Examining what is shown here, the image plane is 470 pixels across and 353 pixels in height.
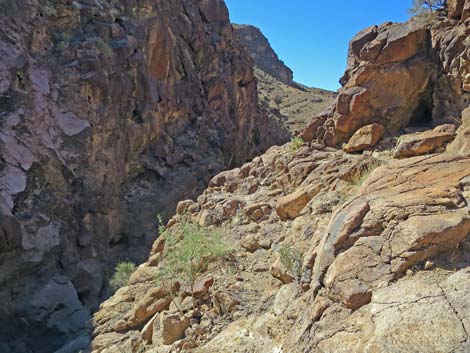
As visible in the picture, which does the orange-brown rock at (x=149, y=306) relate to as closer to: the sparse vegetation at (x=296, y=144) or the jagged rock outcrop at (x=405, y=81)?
the sparse vegetation at (x=296, y=144)

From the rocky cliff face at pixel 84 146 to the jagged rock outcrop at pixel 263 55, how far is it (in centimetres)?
3490

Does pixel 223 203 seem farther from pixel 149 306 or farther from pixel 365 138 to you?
pixel 365 138

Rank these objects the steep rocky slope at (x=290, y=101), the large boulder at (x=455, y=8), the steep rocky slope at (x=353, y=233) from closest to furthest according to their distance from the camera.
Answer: the steep rocky slope at (x=353, y=233) → the large boulder at (x=455, y=8) → the steep rocky slope at (x=290, y=101)

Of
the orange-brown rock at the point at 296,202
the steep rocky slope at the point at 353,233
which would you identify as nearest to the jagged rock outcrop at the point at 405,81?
the steep rocky slope at the point at 353,233

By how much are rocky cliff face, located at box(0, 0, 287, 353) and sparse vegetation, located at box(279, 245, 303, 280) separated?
6.46 m

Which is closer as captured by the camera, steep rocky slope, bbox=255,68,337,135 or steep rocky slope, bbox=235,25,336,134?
steep rocky slope, bbox=255,68,337,135

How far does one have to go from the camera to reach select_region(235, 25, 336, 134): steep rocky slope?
3903 cm

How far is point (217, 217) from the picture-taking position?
302 inches

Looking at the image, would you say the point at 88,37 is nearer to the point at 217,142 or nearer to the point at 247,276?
the point at 217,142

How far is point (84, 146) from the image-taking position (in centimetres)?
1338

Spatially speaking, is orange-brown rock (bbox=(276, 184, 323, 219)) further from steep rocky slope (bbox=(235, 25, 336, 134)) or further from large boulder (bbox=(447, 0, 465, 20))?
steep rocky slope (bbox=(235, 25, 336, 134))

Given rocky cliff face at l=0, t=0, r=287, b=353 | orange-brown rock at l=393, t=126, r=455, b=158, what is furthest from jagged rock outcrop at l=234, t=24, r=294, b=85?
orange-brown rock at l=393, t=126, r=455, b=158

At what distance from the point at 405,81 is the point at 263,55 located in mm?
53497

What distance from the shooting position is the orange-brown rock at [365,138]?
6418mm
